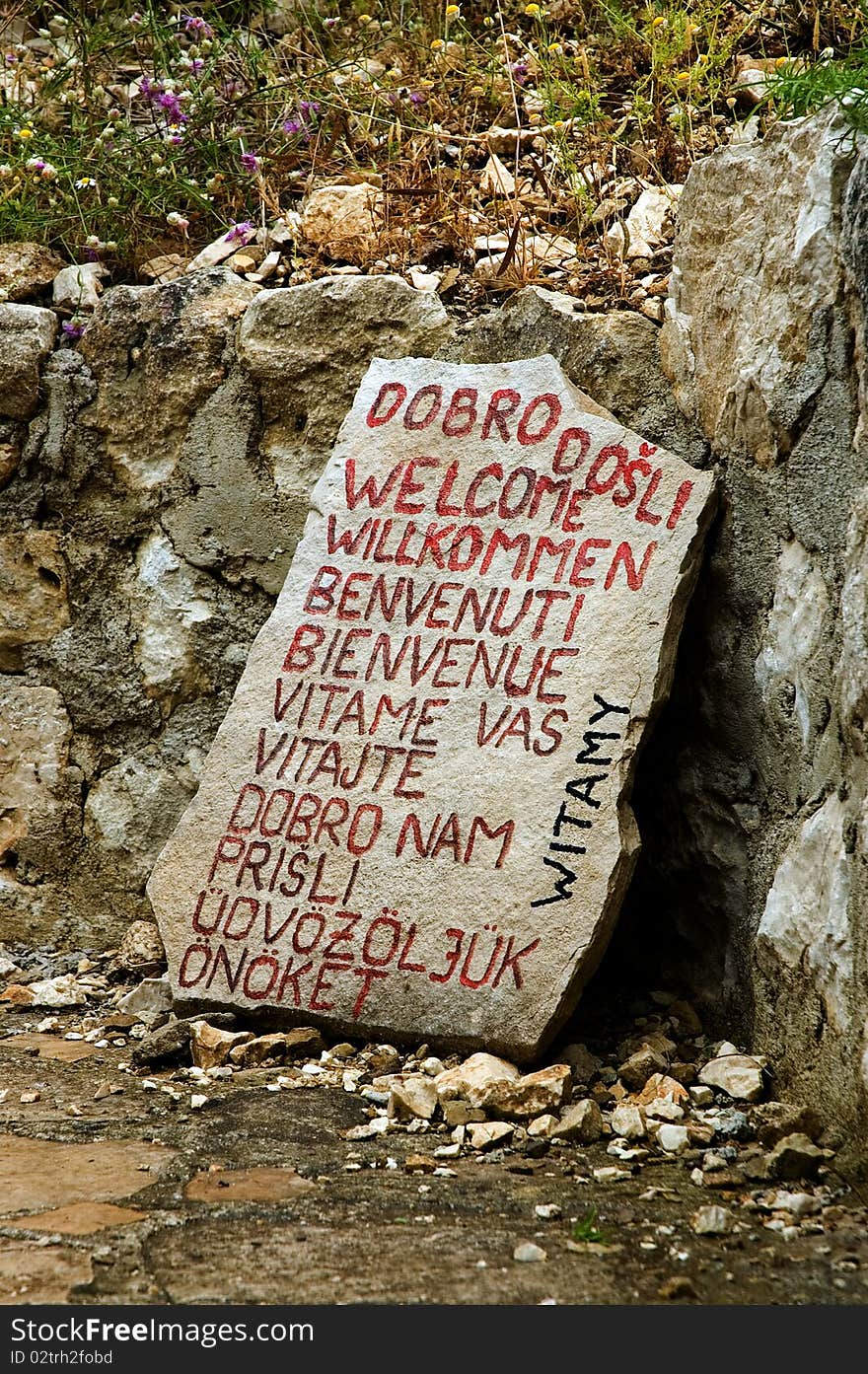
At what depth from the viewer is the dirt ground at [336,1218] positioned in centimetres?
180

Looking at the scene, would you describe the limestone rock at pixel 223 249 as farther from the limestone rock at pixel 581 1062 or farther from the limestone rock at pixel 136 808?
the limestone rock at pixel 581 1062

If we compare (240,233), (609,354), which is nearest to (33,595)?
(240,233)

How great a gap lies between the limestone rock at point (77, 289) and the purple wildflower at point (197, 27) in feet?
2.74

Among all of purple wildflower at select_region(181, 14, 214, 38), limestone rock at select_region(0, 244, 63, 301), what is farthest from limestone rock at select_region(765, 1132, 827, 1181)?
purple wildflower at select_region(181, 14, 214, 38)

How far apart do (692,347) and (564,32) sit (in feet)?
4.95

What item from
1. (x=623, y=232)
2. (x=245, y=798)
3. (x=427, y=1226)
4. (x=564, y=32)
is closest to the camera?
(x=427, y=1226)

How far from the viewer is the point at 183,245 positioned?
370cm

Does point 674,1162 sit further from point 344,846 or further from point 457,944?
point 344,846

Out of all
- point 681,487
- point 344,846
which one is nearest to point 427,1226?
point 344,846

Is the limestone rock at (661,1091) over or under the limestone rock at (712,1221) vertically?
over

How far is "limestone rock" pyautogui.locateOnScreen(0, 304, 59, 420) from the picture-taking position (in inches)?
135

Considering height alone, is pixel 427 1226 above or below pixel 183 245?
below

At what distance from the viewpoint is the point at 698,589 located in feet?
9.50

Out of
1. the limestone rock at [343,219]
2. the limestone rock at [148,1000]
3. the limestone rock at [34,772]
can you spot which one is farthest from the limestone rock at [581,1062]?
the limestone rock at [343,219]
